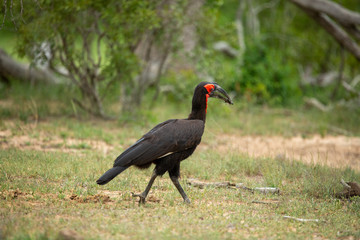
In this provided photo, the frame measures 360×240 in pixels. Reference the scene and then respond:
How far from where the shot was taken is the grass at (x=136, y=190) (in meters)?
4.04

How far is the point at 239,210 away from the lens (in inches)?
187

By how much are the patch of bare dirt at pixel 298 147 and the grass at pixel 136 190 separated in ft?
1.00

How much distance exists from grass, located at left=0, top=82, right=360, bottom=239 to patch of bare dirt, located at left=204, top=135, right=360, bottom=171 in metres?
0.30

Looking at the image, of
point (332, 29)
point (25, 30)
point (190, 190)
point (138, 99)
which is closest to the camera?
point (190, 190)

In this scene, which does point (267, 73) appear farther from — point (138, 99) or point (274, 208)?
point (274, 208)

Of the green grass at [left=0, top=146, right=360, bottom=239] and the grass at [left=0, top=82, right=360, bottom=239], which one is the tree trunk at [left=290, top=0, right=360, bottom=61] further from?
the green grass at [left=0, top=146, right=360, bottom=239]

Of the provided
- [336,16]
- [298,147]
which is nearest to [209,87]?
[298,147]

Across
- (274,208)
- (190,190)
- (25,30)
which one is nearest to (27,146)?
(25,30)

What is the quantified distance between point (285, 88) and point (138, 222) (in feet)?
32.8

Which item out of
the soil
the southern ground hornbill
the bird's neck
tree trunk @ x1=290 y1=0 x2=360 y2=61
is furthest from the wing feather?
tree trunk @ x1=290 y1=0 x2=360 y2=61

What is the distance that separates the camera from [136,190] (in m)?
5.44

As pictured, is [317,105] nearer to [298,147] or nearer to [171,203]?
[298,147]

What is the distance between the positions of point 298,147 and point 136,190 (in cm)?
436

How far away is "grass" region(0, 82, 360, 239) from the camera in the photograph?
13.3 ft
